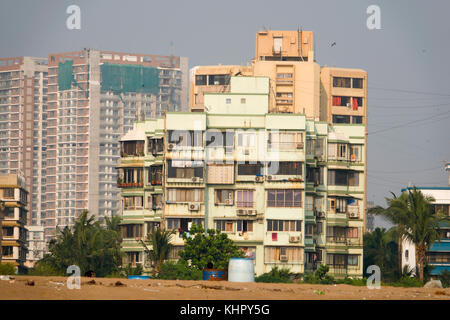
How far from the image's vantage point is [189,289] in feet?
162

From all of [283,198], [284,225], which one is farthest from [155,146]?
[284,225]

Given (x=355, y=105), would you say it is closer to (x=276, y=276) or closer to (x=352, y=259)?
(x=352, y=259)

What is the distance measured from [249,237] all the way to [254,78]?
596 inches

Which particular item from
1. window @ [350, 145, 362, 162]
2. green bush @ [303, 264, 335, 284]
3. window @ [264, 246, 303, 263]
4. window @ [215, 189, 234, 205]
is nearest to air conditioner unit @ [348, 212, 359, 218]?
window @ [350, 145, 362, 162]

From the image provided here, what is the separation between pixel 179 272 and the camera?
81312mm

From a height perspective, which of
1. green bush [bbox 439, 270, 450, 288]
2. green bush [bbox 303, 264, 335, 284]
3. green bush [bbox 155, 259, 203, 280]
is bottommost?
green bush [bbox 439, 270, 450, 288]

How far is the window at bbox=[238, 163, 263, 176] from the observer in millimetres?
93688

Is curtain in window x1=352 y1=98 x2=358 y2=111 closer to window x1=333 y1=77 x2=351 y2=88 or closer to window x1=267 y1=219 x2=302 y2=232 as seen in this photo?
window x1=333 y1=77 x2=351 y2=88

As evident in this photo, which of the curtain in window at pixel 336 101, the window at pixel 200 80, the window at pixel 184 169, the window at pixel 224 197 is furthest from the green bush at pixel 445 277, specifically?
the window at pixel 200 80

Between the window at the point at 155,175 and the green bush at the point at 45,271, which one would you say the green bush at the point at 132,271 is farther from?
the window at the point at 155,175

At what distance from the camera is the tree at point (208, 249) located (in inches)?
3366

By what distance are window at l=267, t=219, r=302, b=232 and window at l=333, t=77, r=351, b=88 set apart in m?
65.6

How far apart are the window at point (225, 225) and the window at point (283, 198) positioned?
3.77 metres
